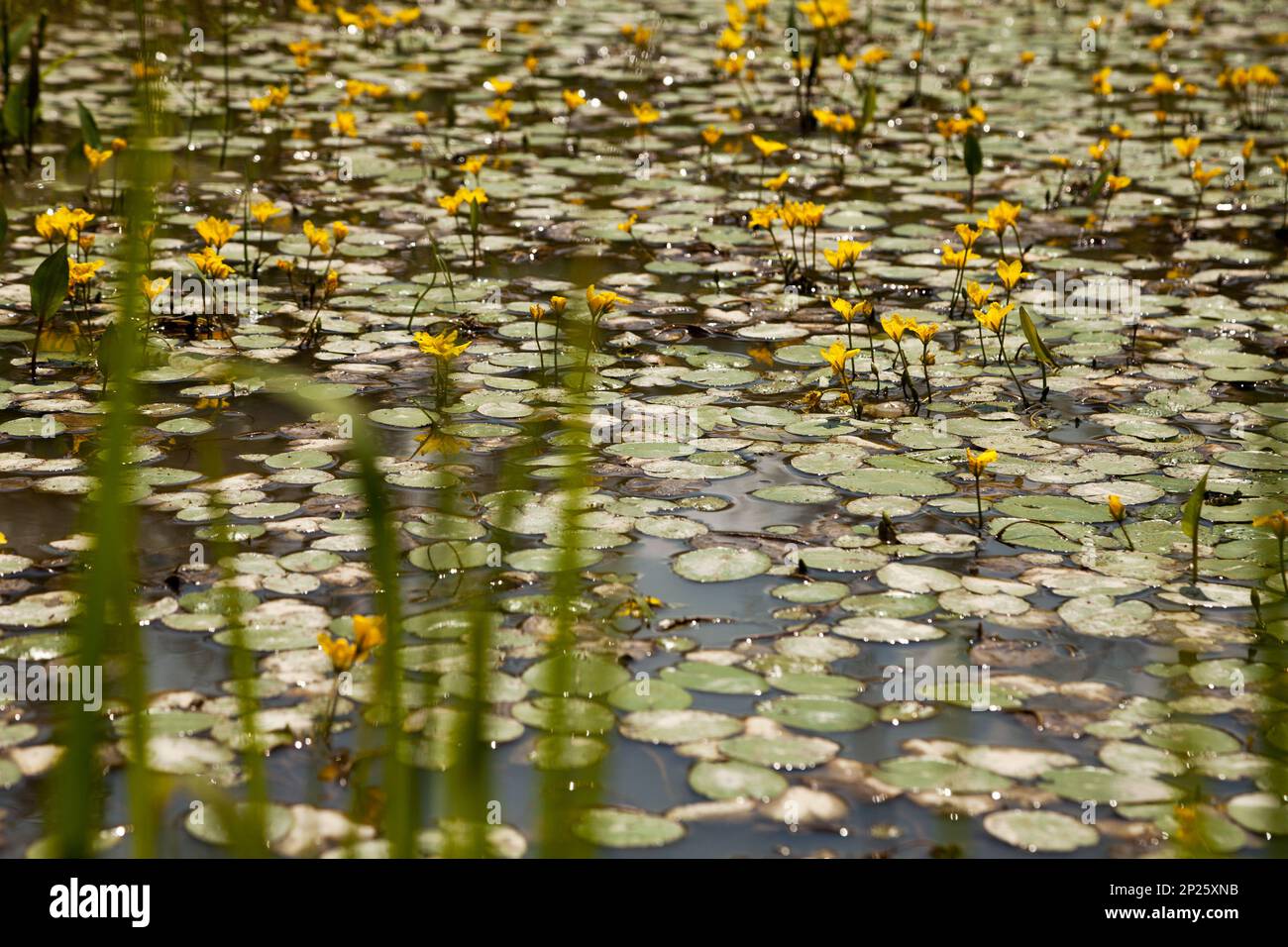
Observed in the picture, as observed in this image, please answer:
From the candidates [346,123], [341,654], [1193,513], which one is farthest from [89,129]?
[1193,513]

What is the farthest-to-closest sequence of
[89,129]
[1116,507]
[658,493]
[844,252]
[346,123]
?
[346,123]
[89,129]
[844,252]
[658,493]
[1116,507]

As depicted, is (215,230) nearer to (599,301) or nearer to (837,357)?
(599,301)

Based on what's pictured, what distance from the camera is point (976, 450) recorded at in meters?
2.79

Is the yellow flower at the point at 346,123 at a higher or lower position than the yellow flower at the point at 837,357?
higher

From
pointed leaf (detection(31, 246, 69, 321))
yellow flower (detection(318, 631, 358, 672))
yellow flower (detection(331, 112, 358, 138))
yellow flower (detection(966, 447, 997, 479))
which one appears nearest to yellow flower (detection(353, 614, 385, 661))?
yellow flower (detection(318, 631, 358, 672))

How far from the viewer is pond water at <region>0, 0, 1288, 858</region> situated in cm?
170

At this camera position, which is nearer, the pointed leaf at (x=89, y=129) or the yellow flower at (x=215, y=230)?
the yellow flower at (x=215, y=230)

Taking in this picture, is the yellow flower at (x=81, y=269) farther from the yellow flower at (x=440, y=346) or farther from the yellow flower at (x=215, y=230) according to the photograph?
the yellow flower at (x=440, y=346)

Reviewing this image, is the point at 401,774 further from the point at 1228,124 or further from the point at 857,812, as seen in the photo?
the point at 1228,124

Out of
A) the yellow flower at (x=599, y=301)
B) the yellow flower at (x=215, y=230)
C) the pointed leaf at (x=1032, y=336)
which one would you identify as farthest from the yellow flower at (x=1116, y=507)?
the yellow flower at (x=215, y=230)

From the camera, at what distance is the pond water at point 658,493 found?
5.57ft

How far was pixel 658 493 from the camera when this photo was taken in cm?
258

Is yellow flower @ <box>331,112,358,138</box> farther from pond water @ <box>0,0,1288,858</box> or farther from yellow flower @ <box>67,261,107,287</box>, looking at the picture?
yellow flower @ <box>67,261,107,287</box>
